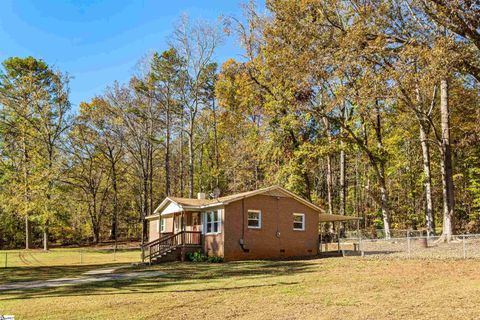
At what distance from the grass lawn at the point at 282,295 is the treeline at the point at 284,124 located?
25.1 feet

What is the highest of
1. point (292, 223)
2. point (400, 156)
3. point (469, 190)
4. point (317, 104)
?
point (317, 104)

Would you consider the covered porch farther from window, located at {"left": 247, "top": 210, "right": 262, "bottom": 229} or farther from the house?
window, located at {"left": 247, "top": 210, "right": 262, "bottom": 229}

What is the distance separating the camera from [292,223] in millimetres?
24297

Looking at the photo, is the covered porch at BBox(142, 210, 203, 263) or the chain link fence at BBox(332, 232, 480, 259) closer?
the chain link fence at BBox(332, 232, 480, 259)

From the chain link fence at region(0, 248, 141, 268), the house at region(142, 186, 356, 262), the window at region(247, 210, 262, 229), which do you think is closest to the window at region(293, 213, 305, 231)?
the house at region(142, 186, 356, 262)

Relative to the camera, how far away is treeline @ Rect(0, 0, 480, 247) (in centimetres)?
1902

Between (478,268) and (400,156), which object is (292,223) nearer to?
(478,268)

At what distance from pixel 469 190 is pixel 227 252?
25.0 meters

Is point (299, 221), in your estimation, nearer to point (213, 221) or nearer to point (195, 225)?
point (213, 221)

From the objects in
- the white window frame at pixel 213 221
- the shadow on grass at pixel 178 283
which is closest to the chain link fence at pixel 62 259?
the white window frame at pixel 213 221

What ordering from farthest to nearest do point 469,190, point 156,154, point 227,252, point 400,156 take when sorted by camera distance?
point 156,154, point 400,156, point 469,190, point 227,252

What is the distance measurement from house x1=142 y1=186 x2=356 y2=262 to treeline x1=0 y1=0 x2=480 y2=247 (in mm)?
5968

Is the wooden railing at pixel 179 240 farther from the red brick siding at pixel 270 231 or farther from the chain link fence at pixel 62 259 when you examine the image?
the red brick siding at pixel 270 231

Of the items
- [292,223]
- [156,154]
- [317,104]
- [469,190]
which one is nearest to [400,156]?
[469,190]
